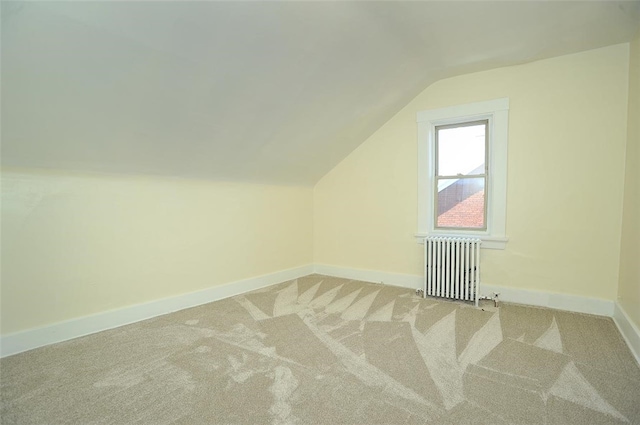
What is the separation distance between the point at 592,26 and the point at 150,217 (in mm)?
4336

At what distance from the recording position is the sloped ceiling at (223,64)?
1.75 m

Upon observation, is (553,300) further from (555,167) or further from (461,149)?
(461,149)

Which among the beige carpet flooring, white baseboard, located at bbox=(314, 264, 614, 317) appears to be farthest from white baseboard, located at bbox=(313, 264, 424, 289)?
the beige carpet flooring

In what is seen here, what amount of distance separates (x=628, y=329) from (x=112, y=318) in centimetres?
436

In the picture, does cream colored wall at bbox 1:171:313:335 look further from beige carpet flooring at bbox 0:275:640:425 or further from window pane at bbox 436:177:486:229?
window pane at bbox 436:177:486:229

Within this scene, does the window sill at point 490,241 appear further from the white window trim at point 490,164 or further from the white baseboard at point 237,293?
the white baseboard at point 237,293

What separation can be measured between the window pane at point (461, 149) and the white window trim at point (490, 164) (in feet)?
0.37

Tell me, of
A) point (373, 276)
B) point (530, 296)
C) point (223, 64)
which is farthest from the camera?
point (373, 276)

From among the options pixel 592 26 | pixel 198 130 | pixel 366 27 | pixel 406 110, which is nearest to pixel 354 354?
pixel 198 130

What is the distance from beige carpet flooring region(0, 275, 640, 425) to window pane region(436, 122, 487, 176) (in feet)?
5.75

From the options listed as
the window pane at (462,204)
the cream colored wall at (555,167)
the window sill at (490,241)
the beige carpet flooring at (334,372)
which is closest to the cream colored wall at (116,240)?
the beige carpet flooring at (334,372)

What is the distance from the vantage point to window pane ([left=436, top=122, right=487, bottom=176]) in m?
3.75

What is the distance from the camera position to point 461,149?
152 inches

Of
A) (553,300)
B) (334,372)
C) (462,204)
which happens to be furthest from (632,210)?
(334,372)
